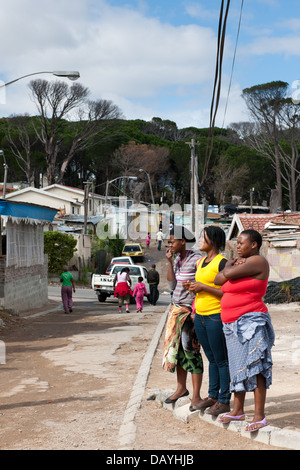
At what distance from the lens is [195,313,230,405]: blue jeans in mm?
5707

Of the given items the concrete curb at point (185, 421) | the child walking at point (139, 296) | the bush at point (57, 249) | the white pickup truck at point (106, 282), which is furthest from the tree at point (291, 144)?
the concrete curb at point (185, 421)

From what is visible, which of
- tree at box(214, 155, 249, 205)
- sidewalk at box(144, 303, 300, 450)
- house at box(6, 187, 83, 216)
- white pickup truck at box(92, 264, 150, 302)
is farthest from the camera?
tree at box(214, 155, 249, 205)

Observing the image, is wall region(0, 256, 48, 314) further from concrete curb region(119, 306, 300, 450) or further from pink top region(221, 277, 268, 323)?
pink top region(221, 277, 268, 323)

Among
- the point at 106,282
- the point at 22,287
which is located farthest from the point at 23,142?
the point at 22,287

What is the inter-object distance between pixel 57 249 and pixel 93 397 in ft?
94.1

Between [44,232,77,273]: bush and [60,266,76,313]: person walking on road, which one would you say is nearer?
[60,266,76,313]: person walking on road

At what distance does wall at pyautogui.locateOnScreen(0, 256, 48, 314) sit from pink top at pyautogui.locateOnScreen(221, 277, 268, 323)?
462 inches

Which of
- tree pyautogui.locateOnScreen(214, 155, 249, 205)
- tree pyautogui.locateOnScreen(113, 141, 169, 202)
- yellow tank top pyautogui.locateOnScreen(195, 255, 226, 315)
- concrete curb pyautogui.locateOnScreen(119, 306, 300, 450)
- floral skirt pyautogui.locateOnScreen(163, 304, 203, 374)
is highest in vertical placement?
tree pyautogui.locateOnScreen(113, 141, 169, 202)

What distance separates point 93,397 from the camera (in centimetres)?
746

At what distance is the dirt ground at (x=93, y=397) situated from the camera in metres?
5.46

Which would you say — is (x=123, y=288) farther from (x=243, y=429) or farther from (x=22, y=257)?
(x=243, y=429)

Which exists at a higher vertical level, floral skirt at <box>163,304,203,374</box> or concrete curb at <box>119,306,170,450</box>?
floral skirt at <box>163,304,203,374</box>

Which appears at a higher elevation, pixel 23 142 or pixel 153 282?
pixel 23 142

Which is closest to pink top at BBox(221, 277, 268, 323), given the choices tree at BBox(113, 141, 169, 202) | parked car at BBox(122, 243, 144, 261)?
parked car at BBox(122, 243, 144, 261)
